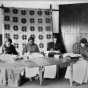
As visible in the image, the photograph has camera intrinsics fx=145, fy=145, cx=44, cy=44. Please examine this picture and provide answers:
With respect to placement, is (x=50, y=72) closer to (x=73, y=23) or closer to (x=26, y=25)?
(x=26, y=25)

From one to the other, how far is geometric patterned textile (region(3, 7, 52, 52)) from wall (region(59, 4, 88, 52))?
1.92ft

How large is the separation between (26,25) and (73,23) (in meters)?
1.83

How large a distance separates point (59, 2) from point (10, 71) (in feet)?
11.7

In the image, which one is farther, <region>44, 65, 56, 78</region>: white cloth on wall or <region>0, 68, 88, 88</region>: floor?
<region>44, 65, 56, 78</region>: white cloth on wall

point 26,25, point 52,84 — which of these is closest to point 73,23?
point 26,25

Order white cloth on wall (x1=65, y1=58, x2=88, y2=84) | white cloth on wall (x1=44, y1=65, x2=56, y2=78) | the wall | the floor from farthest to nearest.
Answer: the wall < white cloth on wall (x1=44, y1=65, x2=56, y2=78) < white cloth on wall (x1=65, y1=58, x2=88, y2=84) < the floor

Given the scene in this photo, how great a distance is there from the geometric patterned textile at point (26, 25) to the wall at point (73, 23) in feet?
1.92

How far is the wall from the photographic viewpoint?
5277 mm

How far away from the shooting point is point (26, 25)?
5594 millimetres

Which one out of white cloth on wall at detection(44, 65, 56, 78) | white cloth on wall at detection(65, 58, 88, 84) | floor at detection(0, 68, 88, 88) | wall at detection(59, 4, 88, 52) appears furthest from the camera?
wall at detection(59, 4, 88, 52)

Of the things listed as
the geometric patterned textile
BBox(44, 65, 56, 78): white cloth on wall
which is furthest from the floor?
the geometric patterned textile

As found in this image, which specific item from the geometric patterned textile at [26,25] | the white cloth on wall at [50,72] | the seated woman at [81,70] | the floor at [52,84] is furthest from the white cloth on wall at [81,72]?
the geometric patterned textile at [26,25]

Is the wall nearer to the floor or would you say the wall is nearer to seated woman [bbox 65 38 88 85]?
seated woman [bbox 65 38 88 85]

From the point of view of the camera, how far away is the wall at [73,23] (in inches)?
208
